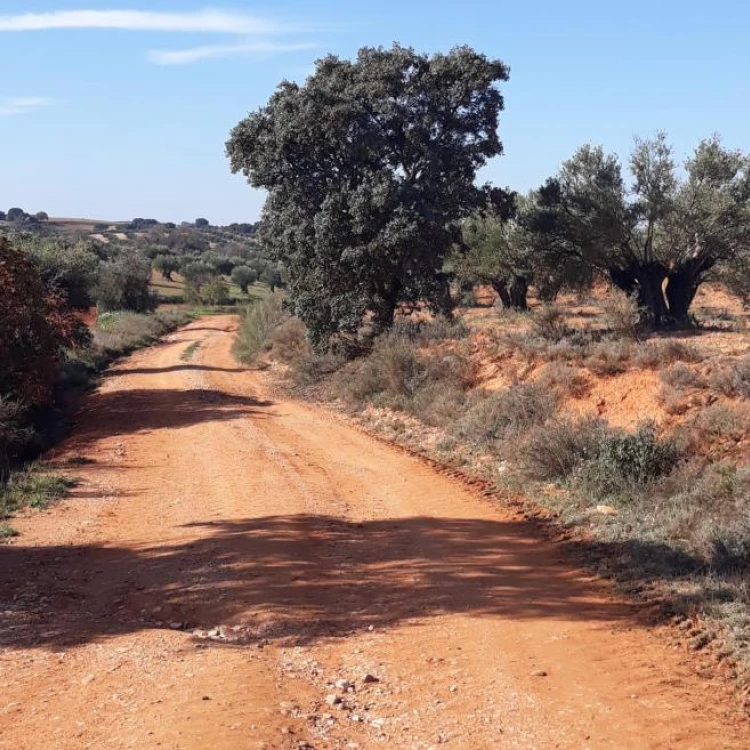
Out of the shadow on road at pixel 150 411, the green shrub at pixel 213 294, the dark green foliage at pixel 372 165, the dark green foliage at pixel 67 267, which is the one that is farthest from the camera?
the green shrub at pixel 213 294

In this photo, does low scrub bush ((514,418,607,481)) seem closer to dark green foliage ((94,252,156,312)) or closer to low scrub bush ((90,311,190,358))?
low scrub bush ((90,311,190,358))

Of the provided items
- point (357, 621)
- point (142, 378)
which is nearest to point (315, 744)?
point (357, 621)

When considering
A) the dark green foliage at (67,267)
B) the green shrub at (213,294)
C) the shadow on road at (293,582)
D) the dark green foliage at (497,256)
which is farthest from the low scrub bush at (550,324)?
the green shrub at (213,294)

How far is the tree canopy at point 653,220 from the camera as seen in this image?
2212cm

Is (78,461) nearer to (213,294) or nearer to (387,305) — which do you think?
(387,305)

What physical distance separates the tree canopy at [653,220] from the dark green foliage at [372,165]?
8.68ft

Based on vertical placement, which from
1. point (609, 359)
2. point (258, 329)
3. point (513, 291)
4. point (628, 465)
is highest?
point (513, 291)

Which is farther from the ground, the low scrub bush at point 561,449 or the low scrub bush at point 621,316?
the low scrub bush at point 621,316

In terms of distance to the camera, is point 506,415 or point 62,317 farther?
point 62,317

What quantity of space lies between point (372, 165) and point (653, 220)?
7.57 m

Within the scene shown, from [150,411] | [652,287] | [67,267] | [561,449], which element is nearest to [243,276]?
[67,267]

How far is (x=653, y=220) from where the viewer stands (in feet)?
75.1

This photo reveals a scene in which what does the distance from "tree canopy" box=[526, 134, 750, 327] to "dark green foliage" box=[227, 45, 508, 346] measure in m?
2.65

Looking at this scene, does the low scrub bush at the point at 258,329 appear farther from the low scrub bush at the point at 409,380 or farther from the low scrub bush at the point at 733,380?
the low scrub bush at the point at 733,380
